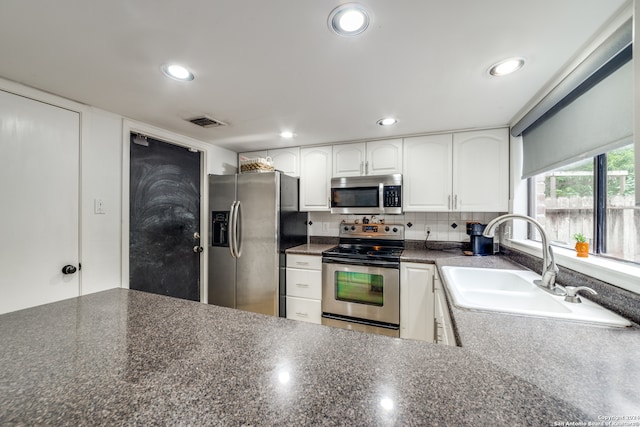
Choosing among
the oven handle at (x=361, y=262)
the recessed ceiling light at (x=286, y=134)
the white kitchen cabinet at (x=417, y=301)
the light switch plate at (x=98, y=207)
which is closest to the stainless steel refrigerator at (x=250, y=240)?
the recessed ceiling light at (x=286, y=134)

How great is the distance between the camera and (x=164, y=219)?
2.39 metres

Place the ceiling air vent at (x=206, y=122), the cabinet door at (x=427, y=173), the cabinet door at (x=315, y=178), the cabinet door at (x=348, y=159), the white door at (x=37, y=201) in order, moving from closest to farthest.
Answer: the white door at (x=37, y=201)
the ceiling air vent at (x=206, y=122)
the cabinet door at (x=427, y=173)
the cabinet door at (x=348, y=159)
the cabinet door at (x=315, y=178)

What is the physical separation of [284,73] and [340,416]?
5.07ft

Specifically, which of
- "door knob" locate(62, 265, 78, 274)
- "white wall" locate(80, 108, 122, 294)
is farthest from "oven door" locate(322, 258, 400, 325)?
"door knob" locate(62, 265, 78, 274)

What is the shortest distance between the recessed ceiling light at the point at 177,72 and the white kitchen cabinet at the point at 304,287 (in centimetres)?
180

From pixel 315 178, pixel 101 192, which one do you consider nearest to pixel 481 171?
pixel 315 178

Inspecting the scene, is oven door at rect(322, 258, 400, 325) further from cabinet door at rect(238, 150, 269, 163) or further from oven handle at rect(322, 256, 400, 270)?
cabinet door at rect(238, 150, 269, 163)

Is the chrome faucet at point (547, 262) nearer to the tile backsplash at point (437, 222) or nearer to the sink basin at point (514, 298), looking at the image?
the sink basin at point (514, 298)

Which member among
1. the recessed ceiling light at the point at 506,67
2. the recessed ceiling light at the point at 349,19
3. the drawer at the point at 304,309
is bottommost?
the drawer at the point at 304,309

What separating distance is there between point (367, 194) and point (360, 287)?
95 centimetres

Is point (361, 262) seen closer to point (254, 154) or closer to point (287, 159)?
point (287, 159)

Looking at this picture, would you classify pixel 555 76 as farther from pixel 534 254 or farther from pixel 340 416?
pixel 340 416

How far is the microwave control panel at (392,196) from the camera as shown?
2564 millimetres

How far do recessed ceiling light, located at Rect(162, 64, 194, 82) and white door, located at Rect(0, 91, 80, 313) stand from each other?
954mm
